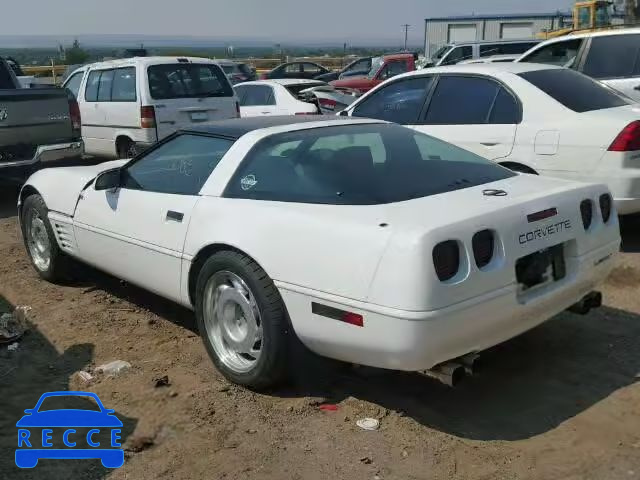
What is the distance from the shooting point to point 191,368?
399 centimetres

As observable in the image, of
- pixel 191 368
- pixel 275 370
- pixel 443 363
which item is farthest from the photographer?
pixel 191 368

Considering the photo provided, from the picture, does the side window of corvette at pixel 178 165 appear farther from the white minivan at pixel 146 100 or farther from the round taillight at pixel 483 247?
the white minivan at pixel 146 100

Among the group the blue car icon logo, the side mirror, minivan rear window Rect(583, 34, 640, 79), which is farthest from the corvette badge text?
minivan rear window Rect(583, 34, 640, 79)

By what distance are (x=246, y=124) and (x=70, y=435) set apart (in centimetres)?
202

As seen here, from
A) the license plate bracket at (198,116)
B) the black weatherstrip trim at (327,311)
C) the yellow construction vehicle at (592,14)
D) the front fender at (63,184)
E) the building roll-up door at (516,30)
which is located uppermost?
the yellow construction vehicle at (592,14)

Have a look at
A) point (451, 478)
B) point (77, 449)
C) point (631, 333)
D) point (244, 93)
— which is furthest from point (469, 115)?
Answer: point (244, 93)

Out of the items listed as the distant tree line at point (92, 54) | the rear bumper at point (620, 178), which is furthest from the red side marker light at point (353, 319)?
the distant tree line at point (92, 54)

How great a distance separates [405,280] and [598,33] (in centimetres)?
716

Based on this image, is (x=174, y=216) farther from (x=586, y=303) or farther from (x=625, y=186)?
(x=625, y=186)

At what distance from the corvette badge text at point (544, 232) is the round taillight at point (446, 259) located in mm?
392

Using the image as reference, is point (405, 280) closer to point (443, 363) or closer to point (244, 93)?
point (443, 363)

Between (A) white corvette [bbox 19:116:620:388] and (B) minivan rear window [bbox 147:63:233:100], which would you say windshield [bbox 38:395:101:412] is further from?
(B) minivan rear window [bbox 147:63:233:100]

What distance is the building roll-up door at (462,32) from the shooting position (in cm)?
3559

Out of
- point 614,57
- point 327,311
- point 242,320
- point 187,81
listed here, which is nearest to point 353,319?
point 327,311
